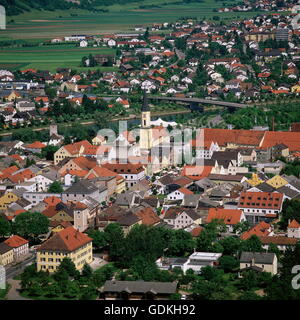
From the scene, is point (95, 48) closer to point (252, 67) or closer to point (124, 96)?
point (252, 67)

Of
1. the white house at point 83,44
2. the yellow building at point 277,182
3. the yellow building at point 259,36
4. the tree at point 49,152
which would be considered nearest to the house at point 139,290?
the yellow building at point 277,182

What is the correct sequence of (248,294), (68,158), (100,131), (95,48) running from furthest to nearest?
(95,48), (100,131), (68,158), (248,294)

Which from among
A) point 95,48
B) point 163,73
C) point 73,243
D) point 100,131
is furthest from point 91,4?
point 73,243

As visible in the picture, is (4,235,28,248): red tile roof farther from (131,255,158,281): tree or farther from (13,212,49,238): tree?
(131,255,158,281): tree

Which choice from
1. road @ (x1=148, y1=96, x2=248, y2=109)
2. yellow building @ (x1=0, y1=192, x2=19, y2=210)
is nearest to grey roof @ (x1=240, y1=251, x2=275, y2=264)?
yellow building @ (x1=0, y1=192, x2=19, y2=210)

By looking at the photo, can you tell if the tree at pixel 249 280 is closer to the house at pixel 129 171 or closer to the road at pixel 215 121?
the house at pixel 129 171

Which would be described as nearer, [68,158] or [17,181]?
[17,181]

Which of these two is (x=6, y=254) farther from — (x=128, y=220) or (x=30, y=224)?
(x=128, y=220)
